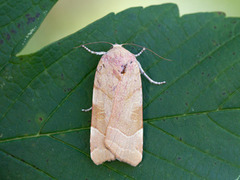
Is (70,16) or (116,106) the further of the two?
(70,16)

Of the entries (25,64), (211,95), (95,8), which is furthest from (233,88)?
(95,8)

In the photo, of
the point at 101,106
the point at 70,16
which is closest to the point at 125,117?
the point at 101,106

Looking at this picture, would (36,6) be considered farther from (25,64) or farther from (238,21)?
(238,21)

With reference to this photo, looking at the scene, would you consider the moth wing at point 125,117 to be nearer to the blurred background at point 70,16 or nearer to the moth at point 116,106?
the moth at point 116,106

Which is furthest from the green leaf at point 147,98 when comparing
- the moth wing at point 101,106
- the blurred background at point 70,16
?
the blurred background at point 70,16

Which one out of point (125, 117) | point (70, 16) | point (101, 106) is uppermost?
point (70, 16)

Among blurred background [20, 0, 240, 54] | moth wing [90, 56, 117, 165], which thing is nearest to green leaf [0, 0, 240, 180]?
moth wing [90, 56, 117, 165]

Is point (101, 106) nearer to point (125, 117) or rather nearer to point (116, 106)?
point (116, 106)

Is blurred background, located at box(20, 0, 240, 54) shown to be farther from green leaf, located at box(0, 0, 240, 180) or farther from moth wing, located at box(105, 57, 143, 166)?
moth wing, located at box(105, 57, 143, 166)
